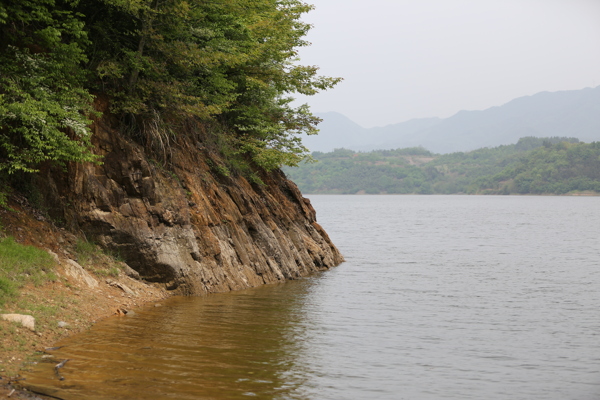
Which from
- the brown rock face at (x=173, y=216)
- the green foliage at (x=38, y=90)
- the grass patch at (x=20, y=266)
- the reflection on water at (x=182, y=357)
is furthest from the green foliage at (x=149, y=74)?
the reflection on water at (x=182, y=357)

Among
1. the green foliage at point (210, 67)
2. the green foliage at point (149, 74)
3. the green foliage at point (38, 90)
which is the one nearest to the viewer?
the green foliage at point (38, 90)

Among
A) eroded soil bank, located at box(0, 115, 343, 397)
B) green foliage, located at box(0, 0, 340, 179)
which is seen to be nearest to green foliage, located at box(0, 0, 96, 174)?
green foliage, located at box(0, 0, 340, 179)

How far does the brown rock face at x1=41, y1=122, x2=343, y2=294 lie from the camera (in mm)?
16375

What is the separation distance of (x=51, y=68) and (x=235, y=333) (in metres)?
8.25

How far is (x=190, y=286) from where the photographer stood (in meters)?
17.9

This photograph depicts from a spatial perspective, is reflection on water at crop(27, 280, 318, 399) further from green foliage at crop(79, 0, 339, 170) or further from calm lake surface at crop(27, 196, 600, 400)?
green foliage at crop(79, 0, 339, 170)

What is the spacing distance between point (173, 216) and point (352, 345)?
7.27m

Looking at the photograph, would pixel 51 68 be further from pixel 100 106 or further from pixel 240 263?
pixel 240 263

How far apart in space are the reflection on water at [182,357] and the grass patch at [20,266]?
1689mm

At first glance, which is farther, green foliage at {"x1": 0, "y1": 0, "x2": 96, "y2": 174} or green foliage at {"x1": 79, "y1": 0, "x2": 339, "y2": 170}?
green foliage at {"x1": 79, "y1": 0, "x2": 339, "y2": 170}

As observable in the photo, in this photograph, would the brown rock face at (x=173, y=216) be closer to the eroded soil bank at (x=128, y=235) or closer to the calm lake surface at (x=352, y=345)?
the eroded soil bank at (x=128, y=235)

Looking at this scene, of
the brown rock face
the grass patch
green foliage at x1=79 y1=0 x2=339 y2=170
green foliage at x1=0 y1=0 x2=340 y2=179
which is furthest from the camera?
green foliage at x1=79 y1=0 x2=339 y2=170

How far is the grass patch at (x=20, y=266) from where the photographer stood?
1188 cm

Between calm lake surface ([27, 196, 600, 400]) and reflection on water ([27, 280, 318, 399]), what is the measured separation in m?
0.03
